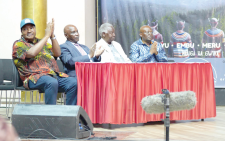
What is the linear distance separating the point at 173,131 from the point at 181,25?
10.6 ft

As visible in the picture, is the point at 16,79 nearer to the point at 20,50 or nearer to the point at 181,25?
the point at 20,50

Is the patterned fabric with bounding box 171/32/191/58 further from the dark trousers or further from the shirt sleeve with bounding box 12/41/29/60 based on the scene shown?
the shirt sleeve with bounding box 12/41/29/60

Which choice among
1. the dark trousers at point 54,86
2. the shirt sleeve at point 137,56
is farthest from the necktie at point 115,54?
the dark trousers at point 54,86

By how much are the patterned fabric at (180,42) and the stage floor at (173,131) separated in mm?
2129

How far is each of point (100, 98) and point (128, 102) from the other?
32 cm

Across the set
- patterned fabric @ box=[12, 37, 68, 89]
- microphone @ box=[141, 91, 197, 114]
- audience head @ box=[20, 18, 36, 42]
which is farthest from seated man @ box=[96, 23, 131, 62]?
microphone @ box=[141, 91, 197, 114]

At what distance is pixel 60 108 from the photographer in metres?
2.34

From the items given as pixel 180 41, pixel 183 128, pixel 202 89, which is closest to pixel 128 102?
pixel 183 128

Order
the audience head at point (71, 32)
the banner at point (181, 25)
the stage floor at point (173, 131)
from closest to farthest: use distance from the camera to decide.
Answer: the stage floor at point (173, 131), the audience head at point (71, 32), the banner at point (181, 25)

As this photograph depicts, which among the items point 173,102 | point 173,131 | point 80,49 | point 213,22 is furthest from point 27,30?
point 213,22

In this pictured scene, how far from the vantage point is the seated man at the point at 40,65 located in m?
3.04

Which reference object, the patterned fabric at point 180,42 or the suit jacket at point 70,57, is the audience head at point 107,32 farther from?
the patterned fabric at point 180,42

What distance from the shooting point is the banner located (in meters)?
5.64

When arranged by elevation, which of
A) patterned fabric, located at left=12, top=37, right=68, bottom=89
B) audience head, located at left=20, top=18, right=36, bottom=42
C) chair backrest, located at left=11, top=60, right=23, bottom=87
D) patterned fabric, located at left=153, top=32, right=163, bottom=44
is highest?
patterned fabric, located at left=153, top=32, right=163, bottom=44
